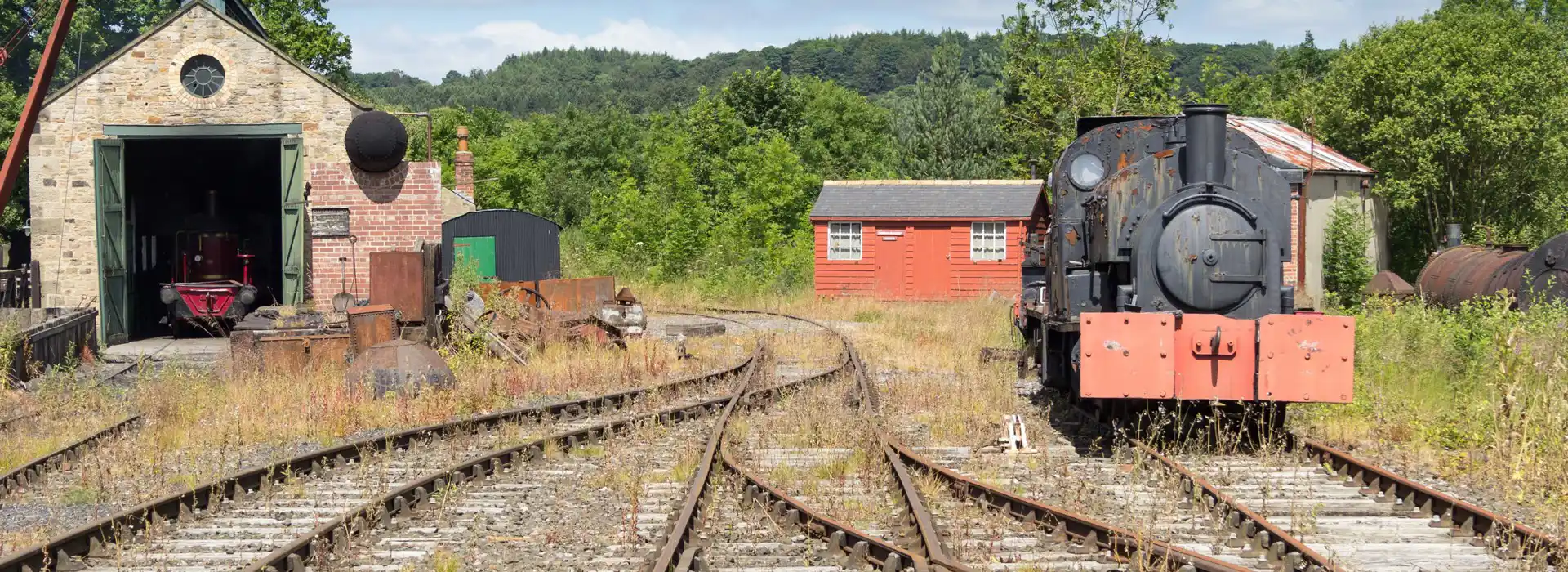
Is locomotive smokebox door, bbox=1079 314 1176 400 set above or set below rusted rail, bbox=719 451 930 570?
above

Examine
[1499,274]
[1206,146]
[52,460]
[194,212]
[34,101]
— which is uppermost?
[34,101]

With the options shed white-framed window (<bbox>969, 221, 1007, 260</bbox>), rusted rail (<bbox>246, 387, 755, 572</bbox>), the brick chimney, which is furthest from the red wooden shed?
rusted rail (<bbox>246, 387, 755, 572</bbox>)

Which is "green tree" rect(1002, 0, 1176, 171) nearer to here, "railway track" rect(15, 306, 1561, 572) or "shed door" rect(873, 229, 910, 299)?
"shed door" rect(873, 229, 910, 299)

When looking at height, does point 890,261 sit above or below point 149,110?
below

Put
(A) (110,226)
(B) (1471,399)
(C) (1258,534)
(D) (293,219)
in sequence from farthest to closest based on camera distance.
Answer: (A) (110,226)
(D) (293,219)
(B) (1471,399)
(C) (1258,534)

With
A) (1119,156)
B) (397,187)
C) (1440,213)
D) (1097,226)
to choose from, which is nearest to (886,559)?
(1097,226)

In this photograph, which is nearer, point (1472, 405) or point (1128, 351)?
point (1128, 351)

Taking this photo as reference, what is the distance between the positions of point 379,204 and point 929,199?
1792cm

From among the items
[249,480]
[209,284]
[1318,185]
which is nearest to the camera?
[249,480]

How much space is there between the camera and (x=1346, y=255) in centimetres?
3117

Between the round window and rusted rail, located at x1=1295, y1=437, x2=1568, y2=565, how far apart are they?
1796 cm

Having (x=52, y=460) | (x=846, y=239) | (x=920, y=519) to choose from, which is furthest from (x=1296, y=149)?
(x=52, y=460)

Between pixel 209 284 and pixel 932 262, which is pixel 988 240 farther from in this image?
pixel 209 284

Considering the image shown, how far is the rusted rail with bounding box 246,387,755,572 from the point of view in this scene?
6488 mm
